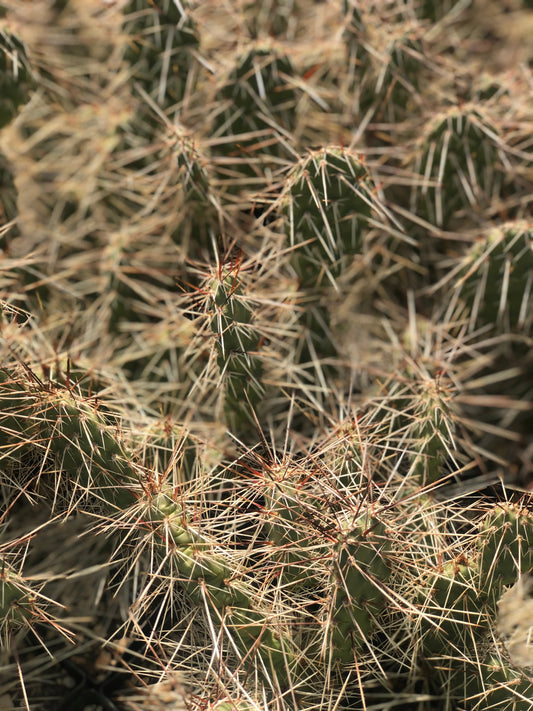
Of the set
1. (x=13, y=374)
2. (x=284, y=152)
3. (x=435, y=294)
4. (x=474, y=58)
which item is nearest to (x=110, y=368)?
(x=13, y=374)

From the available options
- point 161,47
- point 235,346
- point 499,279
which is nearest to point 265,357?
point 235,346

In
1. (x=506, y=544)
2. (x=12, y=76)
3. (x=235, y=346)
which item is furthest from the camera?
(x=12, y=76)

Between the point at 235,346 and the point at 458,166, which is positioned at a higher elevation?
the point at 458,166

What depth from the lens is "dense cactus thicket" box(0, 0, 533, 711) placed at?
1131 mm

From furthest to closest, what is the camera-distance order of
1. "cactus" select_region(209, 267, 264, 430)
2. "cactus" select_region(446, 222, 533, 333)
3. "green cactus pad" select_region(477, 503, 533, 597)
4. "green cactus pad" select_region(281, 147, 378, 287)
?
"cactus" select_region(446, 222, 533, 333) < "green cactus pad" select_region(281, 147, 378, 287) < "cactus" select_region(209, 267, 264, 430) < "green cactus pad" select_region(477, 503, 533, 597)

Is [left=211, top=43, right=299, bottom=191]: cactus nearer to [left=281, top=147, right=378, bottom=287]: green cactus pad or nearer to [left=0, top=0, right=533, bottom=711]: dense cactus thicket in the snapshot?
[left=0, top=0, right=533, bottom=711]: dense cactus thicket

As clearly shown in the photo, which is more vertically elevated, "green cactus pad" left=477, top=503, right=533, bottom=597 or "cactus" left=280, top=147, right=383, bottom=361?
"cactus" left=280, top=147, right=383, bottom=361

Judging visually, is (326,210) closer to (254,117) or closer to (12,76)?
(254,117)

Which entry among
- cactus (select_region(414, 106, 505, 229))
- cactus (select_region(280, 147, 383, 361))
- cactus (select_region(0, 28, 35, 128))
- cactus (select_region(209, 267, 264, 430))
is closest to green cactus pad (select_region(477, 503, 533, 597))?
cactus (select_region(209, 267, 264, 430))

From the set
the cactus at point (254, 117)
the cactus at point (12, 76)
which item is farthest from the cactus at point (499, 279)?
the cactus at point (12, 76)

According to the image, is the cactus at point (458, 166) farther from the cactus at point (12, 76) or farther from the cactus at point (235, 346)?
the cactus at point (12, 76)

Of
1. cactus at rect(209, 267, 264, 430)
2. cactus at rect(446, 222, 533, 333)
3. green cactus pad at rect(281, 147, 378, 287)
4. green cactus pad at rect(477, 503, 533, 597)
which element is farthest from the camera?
cactus at rect(446, 222, 533, 333)

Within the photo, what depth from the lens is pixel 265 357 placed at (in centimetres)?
137

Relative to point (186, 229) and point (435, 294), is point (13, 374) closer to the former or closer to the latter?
point (186, 229)
